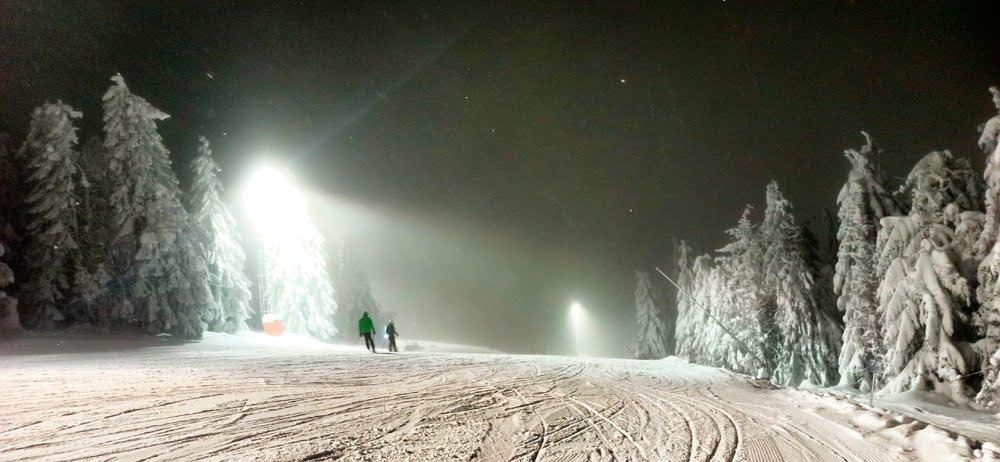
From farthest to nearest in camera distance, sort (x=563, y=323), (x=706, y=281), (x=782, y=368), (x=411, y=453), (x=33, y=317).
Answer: (x=563, y=323) < (x=706, y=281) < (x=782, y=368) < (x=33, y=317) < (x=411, y=453)

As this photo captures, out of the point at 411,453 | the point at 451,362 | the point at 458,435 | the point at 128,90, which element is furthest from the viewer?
the point at 128,90

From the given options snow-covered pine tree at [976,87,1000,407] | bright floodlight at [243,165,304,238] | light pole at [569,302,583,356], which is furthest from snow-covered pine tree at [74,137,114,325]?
light pole at [569,302,583,356]

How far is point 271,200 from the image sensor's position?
34.5 meters

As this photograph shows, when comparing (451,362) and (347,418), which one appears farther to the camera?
(451,362)

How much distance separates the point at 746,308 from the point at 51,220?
35598 mm

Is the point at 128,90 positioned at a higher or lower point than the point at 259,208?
higher

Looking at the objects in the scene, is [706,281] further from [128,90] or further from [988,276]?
[128,90]

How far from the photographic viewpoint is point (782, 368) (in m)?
28.7

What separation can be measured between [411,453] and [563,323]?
345 feet

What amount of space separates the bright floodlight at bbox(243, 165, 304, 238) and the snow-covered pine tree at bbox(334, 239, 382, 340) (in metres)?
16.2

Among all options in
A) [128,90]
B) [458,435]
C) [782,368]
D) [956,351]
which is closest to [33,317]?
[128,90]

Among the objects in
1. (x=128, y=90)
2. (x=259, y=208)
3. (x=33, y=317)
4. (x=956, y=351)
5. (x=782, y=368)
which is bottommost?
(x=782, y=368)

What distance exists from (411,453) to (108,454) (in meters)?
3.31

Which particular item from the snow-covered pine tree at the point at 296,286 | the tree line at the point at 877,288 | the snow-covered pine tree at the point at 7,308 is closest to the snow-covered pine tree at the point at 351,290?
the snow-covered pine tree at the point at 296,286
